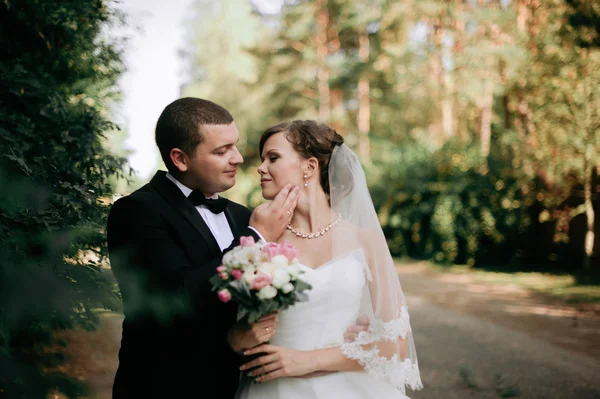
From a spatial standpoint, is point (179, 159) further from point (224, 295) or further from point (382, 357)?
point (382, 357)

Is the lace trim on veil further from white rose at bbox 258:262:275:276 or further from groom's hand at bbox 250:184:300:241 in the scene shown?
white rose at bbox 258:262:275:276

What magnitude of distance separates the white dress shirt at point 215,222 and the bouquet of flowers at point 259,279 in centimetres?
64

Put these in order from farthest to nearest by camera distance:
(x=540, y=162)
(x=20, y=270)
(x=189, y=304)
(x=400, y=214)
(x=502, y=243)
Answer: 1. (x=400, y=214)
2. (x=502, y=243)
3. (x=540, y=162)
4. (x=189, y=304)
5. (x=20, y=270)

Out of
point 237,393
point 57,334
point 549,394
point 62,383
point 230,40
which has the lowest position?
point 549,394

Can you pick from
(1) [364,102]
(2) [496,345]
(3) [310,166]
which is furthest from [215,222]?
(1) [364,102]

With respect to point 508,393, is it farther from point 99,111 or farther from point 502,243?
point 502,243

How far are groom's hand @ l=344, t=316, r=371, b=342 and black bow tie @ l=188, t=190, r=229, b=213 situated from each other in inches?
35.6

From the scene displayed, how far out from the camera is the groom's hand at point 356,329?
8.82ft

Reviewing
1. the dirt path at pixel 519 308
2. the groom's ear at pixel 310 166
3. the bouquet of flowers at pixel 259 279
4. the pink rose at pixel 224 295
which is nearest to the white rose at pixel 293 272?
the bouquet of flowers at pixel 259 279

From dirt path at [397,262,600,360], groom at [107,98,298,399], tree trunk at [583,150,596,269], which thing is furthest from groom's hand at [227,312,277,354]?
tree trunk at [583,150,596,269]

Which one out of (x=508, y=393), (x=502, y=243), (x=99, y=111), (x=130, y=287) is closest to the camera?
(x=130, y=287)

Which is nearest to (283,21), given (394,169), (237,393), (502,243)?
(394,169)

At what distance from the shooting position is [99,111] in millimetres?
4066

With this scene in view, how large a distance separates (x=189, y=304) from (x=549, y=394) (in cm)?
477
